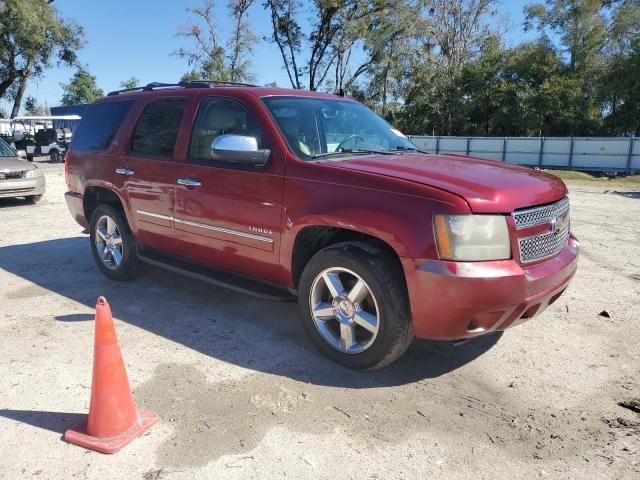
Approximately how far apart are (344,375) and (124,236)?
2.96 metres

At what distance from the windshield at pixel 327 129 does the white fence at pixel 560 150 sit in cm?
1893

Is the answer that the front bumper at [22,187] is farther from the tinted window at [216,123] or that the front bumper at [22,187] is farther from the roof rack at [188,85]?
the tinted window at [216,123]

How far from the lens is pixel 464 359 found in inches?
155

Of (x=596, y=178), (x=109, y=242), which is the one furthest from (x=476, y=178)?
(x=596, y=178)

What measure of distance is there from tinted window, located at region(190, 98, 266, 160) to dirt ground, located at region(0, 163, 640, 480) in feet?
4.92

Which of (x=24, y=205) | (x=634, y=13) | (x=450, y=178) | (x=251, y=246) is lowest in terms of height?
(x=24, y=205)

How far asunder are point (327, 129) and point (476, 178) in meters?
1.41

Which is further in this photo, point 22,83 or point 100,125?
point 22,83

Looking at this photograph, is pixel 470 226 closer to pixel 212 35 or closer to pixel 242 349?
pixel 242 349

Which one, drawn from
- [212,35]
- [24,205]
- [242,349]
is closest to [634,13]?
[212,35]

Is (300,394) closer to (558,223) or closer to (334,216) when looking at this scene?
(334,216)

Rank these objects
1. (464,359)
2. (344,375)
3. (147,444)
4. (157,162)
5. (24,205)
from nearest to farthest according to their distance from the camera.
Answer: (147,444) → (344,375) → (464,359) → (157,162) → (24,205)

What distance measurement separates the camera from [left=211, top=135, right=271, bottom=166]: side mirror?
152 inches

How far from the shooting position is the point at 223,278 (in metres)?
4.40
